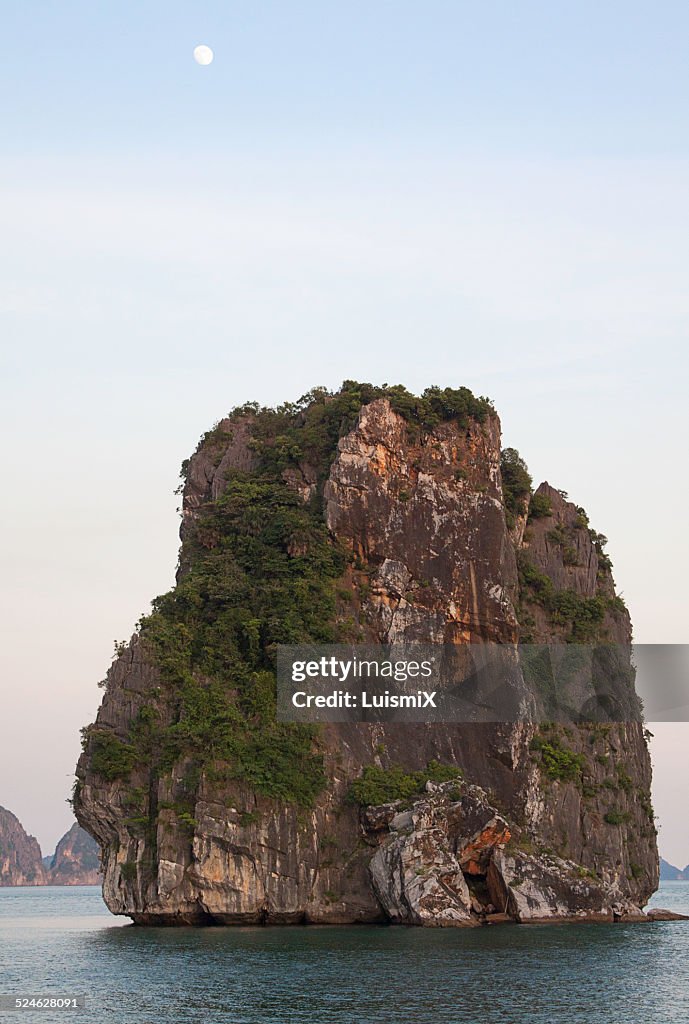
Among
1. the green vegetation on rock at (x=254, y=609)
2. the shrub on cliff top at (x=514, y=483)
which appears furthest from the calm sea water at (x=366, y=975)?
the shrub on cliff top at (x=514, y=483)

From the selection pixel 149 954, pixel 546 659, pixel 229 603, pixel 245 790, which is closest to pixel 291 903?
pixel 245 790

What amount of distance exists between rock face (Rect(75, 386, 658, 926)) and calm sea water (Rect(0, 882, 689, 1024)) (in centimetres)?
263

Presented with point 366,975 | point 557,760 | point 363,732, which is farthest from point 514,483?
point 366,975

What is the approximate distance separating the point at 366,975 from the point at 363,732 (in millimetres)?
23327

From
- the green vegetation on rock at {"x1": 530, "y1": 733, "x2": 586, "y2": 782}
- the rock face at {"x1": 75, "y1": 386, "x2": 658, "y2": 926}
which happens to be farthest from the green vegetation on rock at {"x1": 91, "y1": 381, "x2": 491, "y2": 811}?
the green vegetation on rock at {"x1": 530, "y1": 733, "x2": 586, "y2": 782}

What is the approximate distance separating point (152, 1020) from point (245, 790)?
2431cm

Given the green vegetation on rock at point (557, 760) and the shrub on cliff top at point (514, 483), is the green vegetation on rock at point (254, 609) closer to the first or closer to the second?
the shrub on cliff top at point (514, 483)

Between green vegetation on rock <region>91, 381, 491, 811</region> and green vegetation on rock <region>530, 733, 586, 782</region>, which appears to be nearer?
green vegetation on rock <region>91, 381, 491, 811</region>

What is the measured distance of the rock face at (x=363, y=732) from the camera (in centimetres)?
5831

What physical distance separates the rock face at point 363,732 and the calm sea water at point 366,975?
2629 millimetres

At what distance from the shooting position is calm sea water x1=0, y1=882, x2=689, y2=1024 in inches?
1409

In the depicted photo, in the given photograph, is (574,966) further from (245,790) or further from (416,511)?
(416,511)

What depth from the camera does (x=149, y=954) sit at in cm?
4812

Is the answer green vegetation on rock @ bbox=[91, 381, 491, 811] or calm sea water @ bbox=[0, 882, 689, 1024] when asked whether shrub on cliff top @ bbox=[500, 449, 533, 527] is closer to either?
green vegetation on rock @ bbox=[91, 381, 491, 811]
